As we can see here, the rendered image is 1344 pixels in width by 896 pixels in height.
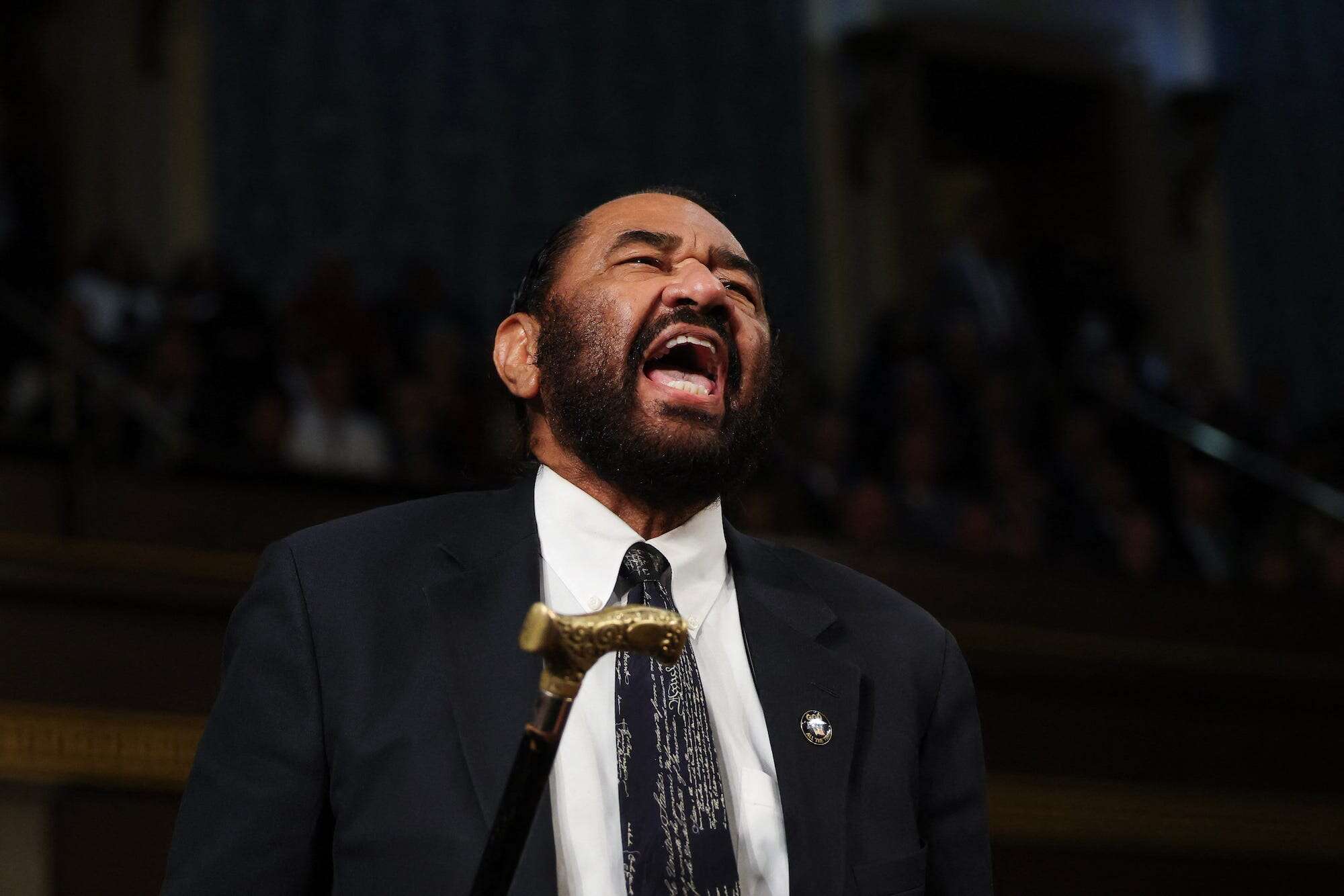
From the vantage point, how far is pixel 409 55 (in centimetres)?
725

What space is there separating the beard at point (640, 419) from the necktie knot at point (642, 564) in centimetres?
9

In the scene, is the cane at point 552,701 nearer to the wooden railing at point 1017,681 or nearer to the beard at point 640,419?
the beard at point 640,419

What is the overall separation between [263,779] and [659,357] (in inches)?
22.5

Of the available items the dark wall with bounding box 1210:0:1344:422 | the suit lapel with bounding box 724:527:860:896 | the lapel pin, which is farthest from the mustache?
the dark wall with bounding box 1210:0:1344:422

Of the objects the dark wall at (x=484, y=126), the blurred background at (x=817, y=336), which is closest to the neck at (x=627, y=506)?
the blurred background at (x=817, y=336)

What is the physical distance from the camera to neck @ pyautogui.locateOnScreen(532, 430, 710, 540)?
5.48ft

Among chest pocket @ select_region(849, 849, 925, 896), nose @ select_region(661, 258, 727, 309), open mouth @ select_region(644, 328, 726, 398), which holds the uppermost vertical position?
nose @ select_region(661, 258, 727, 309)

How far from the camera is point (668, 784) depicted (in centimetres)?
140

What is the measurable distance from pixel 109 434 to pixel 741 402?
2.82 m

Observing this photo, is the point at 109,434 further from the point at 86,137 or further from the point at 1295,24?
the point at 1295,24

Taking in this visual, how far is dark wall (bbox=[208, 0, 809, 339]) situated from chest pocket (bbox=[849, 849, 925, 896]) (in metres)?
4.90

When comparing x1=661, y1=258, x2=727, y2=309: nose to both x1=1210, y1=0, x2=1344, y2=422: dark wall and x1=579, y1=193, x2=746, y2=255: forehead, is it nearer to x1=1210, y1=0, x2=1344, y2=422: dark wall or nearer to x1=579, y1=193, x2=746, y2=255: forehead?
x1=579, y1=193, x2=746, y2=255: forehead

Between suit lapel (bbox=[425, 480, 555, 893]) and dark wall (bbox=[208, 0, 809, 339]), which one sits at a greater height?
dark wall (bbox=[208, 0, 809, 339])

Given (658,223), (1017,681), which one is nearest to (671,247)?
(658,223)
